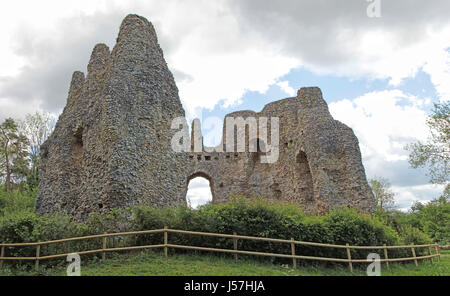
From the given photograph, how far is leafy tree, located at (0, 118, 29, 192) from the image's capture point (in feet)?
88.7

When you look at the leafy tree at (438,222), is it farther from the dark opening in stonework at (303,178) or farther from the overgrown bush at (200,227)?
the overgrown bush at (200,227)

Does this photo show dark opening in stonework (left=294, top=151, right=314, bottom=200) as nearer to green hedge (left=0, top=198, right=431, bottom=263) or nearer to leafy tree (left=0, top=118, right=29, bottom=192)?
green hedge (left=0, top=198, right=431, bottom=263)

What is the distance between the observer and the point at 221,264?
10180 mm

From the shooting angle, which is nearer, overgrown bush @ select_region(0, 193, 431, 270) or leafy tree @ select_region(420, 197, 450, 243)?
overgrown bush @ select_region(0, 193, 431, 270)

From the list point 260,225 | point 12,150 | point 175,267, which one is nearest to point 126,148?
point 175,267

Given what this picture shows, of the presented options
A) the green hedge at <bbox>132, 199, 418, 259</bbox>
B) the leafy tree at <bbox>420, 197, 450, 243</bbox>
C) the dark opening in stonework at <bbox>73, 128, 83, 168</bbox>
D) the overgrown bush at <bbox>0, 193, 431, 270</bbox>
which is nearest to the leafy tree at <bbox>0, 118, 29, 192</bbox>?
the dark opening in stonework at <bbox>73, 128, 83, 168</bbox>

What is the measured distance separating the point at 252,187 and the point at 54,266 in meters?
18.4

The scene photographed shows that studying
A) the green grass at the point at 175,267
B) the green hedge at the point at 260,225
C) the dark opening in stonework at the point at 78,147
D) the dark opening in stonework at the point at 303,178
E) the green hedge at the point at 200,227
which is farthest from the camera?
the dark opening in stonework at the point at 303,178

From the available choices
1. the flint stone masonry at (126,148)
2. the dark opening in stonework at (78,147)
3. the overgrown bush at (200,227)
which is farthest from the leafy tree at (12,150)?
the overgrown bush at (200,227)

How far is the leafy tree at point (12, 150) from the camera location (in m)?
27.0

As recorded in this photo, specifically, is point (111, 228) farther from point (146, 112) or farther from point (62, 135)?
point (62, 135)

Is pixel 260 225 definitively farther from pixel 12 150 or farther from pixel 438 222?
pixel 438 222
